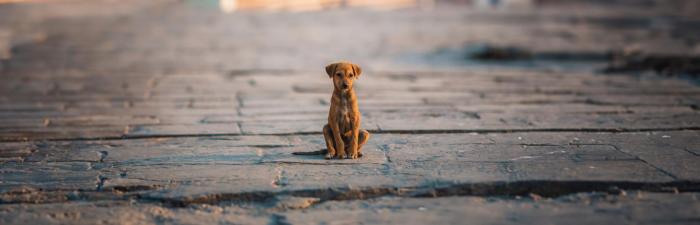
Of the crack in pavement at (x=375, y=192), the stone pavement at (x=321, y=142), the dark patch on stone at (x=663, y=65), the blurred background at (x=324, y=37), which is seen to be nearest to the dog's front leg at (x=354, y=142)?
the stone pavement at (x=321, y=142)

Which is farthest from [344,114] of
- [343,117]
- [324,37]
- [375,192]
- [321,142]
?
[324,37]

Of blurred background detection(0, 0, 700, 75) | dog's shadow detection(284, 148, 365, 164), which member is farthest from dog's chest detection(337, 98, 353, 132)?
blurred background detection(0, 0, 700, 75)

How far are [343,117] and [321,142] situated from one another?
2.67ft

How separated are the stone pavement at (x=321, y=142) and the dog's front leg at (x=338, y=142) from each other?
107mm

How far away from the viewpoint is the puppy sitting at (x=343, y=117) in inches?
173

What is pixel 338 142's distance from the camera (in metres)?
4.50

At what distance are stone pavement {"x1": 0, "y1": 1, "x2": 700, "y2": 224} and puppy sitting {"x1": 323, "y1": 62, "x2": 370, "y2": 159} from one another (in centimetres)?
12

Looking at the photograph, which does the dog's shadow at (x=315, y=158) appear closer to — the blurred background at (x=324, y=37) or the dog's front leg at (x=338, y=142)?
the dog's front leg at (x=338, y=142)

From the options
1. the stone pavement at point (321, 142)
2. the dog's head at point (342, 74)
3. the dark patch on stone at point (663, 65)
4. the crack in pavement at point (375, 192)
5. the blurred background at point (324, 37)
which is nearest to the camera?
the stone pavement at point (321, 142)

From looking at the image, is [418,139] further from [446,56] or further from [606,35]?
[606,35]

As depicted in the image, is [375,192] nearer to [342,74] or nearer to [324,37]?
[342,74]

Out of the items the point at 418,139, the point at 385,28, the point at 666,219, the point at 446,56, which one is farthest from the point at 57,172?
the point at 385,28

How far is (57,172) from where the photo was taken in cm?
434

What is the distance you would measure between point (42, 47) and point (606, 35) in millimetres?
8718
